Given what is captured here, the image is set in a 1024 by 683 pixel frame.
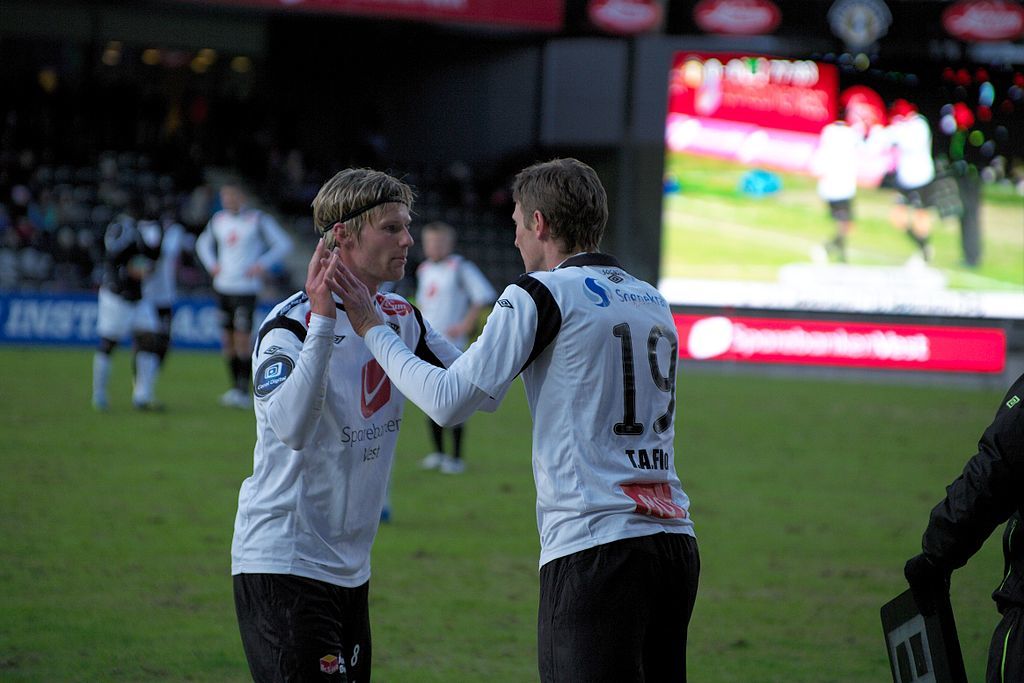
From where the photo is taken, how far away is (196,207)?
1008 inches

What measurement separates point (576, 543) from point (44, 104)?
93.1 feet

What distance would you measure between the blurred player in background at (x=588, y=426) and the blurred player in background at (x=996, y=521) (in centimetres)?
66

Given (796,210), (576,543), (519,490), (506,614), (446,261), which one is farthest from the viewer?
(796,210)

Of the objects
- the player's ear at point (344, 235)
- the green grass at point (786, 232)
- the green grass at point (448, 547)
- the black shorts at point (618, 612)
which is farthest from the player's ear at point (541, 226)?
the green grass at point (786, 232)

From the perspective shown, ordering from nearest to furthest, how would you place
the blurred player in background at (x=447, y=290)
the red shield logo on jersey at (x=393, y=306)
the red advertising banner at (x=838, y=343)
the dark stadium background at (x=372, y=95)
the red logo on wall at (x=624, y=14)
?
the red shield logo on jersey at (x=393, y=306), the blurred player in background at (x=447, y=290), the red advertising banner at (x=838, y=343), the red logo on wall at (x=624, y=14), the dark stadium background at (x=372, y=95)

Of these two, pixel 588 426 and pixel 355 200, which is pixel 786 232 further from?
pixel 588 426

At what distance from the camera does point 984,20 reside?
23.4 meters

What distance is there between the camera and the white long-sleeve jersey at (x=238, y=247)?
50.4ft

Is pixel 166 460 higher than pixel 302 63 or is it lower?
lower

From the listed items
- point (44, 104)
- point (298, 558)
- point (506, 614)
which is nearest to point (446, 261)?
point (506, 614)

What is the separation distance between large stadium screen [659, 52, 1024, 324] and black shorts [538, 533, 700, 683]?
20149 mm

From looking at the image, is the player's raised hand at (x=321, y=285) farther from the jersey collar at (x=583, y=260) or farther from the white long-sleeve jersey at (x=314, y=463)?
the jersey collar at (x=583, y=260)

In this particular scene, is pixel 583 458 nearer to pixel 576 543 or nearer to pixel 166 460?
pixel 576 543

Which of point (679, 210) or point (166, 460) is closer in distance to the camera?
point (166, 460)
